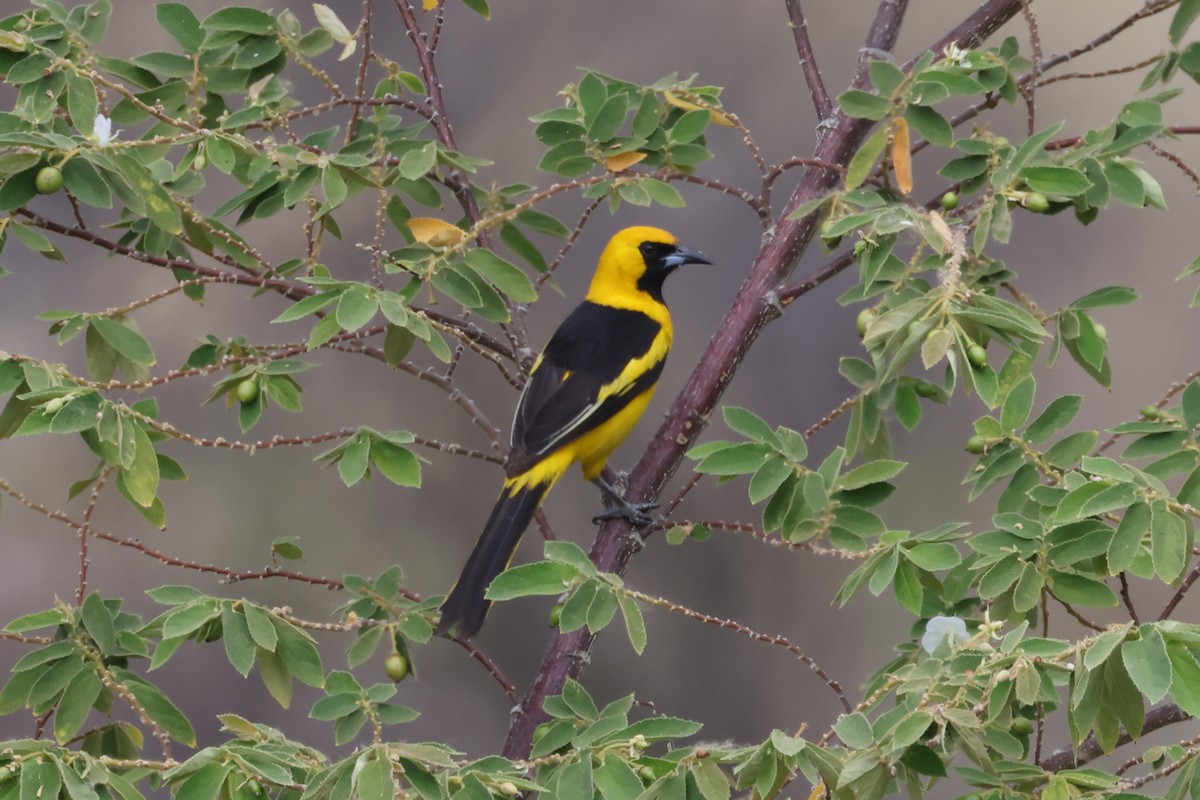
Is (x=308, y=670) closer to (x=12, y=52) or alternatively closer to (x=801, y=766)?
(x=801, y=766)

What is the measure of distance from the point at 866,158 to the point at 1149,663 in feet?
2.78

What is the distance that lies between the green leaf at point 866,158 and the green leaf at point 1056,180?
0.67 ft

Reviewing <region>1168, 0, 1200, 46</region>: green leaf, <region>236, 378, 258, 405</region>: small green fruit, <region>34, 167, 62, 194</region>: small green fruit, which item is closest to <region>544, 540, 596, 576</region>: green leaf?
<region>236, 378, 258, 405</region>: small green fruit

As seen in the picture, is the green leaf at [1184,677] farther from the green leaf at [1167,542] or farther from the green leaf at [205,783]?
the green leaf at [205,783]

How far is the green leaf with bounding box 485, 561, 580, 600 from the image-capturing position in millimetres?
1501

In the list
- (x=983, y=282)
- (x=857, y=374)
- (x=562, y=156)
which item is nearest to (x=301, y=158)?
(x=562, y=156)

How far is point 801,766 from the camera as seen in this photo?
49.3 inches

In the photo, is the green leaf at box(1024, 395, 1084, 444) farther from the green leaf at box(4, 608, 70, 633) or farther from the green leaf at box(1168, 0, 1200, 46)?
the green leaf at box(4, 608, 70, 633)

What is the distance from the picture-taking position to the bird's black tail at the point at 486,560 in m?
2.09

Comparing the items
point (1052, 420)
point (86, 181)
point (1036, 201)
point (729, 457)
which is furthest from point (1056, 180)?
point (86, 181)

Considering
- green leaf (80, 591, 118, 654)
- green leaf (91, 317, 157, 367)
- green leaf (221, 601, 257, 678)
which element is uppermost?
green leaf (91, 317, 157, 367)

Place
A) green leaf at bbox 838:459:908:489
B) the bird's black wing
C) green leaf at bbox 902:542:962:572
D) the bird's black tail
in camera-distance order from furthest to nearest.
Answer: the bird's black wing
the bird's black tail
green leaf at bbox 838:459:908:489
green leaf at bbox 902:542:962:572

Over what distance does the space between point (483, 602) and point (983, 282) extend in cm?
89

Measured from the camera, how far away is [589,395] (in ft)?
9.14
